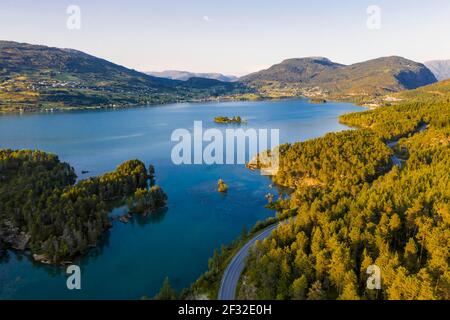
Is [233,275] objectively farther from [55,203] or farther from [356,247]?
[55,203]

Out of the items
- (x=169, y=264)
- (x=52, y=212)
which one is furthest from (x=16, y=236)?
(x=169, y=264)

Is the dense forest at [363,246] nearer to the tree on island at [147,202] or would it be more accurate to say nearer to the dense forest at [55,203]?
the tree on island at [147,202]

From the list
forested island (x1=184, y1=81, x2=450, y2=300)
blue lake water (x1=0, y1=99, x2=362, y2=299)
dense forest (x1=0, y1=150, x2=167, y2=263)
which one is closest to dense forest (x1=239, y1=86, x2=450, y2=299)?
forested island (x1=184, y1=81, x2=450, y2=300)

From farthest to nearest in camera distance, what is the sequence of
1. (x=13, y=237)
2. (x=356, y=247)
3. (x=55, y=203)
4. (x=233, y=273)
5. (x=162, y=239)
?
(x=55, y=203) < (x=162, y=239) < (x=13, y=237) < (x=233, y=273) < (x=356, y=247)

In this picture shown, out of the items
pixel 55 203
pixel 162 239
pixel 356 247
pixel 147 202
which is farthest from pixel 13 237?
pixel 356 247

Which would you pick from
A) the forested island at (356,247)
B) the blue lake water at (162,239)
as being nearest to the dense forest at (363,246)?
the forested island at (356,247)

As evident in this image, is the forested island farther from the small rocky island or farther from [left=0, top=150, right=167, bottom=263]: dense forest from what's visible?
[left=0, top=150, right=167, bottom=263]: dense forest

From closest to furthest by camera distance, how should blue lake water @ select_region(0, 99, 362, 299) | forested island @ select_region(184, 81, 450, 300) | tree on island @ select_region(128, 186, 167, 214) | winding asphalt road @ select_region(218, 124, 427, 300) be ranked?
forested island @ select_region(184, 81, 450, 300) < winding asphalt road @ select_region(218, 124, 427, 300) < blue lake water @ select_region(0, 99, 362, 299) < tree on island @ select_region(128, 186, 167, 214)

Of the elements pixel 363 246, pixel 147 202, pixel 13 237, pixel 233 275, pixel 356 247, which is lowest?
pixel 233 275
